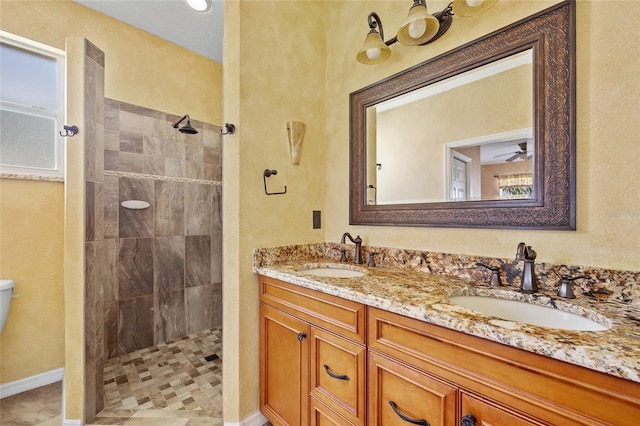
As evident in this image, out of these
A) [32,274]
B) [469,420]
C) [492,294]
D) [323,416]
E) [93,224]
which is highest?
[93,224]

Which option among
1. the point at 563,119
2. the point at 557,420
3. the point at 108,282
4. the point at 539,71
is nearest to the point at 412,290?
the point at 557,420

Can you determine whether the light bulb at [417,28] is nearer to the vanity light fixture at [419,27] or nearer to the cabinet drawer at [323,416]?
the vanity light fixture at [419,27]

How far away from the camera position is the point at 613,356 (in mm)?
531

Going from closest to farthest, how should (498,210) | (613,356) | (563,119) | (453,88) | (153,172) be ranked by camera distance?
(613,356) → (563,119) → (498,210) → (453,88) → (153,172)

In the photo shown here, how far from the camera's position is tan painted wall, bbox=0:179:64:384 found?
6.00 ft

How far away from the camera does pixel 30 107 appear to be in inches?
79.2

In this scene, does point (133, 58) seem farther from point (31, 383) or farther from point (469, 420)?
point (469, 420)

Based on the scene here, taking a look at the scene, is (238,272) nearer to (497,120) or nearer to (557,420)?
(557,420)

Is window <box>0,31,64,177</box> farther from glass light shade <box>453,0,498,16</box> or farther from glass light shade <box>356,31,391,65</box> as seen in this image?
glass light shade <box>453,0,498,16</box>

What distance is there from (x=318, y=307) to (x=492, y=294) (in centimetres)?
70

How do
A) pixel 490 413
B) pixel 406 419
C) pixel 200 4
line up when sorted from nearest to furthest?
pixel 490 413 < pixel 406 419 < pixel 200 4

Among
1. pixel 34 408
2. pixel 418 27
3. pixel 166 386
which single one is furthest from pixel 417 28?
pixel 34 408

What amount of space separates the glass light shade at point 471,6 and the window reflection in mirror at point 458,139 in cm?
23

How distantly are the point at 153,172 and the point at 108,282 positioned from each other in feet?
3.35
